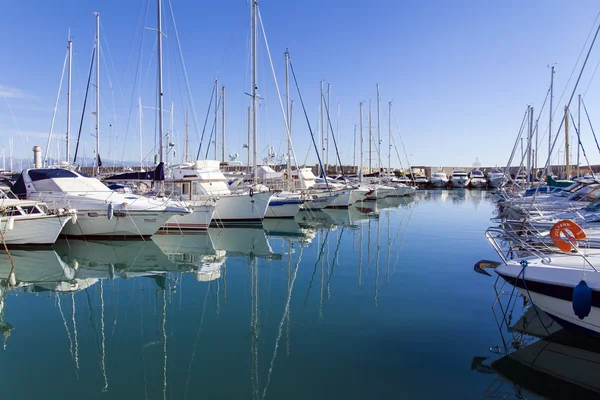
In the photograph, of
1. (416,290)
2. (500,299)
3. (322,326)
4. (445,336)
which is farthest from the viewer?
(416,290)

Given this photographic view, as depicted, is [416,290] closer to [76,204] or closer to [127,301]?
[127,301]

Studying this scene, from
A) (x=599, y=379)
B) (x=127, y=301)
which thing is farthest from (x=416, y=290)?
(x=127, y=301)

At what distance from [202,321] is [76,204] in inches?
445

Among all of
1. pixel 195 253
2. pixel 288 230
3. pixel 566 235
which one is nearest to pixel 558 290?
pixel 566 235

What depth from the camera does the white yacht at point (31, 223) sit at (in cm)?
1534

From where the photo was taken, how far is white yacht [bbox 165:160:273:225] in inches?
916

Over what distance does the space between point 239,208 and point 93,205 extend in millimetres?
7618

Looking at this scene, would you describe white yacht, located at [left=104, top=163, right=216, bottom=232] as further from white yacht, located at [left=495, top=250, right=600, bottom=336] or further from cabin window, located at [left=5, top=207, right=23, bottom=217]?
white yacht, located at [left=495, top=250, right=600, bottom=336]

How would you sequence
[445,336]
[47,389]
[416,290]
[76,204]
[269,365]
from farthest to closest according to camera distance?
[76,204] → [416,290] → [445,336] → [269,365] → [47,389]

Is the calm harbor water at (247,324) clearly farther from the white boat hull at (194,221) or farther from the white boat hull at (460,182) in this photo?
the white boat hull at (460,182)

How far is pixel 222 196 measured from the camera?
2339 centimetres

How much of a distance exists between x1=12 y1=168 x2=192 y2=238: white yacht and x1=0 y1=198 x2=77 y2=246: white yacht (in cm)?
138

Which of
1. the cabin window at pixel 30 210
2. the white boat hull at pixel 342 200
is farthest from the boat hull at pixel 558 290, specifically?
the white boat hull at pixel 342 200

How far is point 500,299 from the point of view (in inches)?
397
